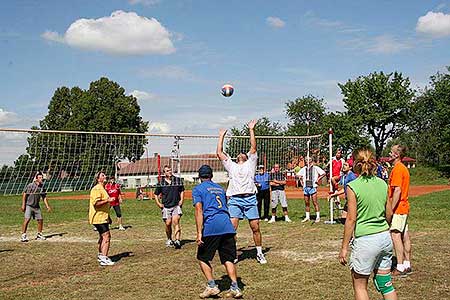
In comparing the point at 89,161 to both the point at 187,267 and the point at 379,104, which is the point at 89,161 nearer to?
the point at 187,267

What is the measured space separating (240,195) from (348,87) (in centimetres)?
6183

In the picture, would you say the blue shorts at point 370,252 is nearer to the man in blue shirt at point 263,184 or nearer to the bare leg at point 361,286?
the bare leg at point 361,286

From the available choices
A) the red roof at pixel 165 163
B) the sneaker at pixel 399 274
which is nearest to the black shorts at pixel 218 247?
the sneaker at pixel 399 274

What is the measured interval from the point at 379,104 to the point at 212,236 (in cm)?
6296

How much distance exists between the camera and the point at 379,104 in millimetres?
67062

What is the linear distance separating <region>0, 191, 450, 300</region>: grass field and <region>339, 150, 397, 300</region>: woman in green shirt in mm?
2129

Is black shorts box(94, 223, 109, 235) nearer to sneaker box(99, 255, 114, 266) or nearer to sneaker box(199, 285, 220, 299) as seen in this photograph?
sneaker box(99, 255, 114, 266)

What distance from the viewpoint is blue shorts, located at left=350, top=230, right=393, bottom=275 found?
5.34 m

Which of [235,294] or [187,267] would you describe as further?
[187,267]

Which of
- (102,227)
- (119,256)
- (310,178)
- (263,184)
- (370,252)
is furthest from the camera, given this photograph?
(263,184)

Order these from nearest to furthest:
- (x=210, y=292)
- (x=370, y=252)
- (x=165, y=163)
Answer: (x=370, y=252) → (x=210, y=292) → (x=165, y=163)

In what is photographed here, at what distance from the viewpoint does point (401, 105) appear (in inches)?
2623

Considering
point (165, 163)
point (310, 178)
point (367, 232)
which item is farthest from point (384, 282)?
point (310, 178)

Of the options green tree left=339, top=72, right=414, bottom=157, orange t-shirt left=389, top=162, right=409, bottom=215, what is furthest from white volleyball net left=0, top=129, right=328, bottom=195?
green tree left=339, top=72, right=414, bottom=157
